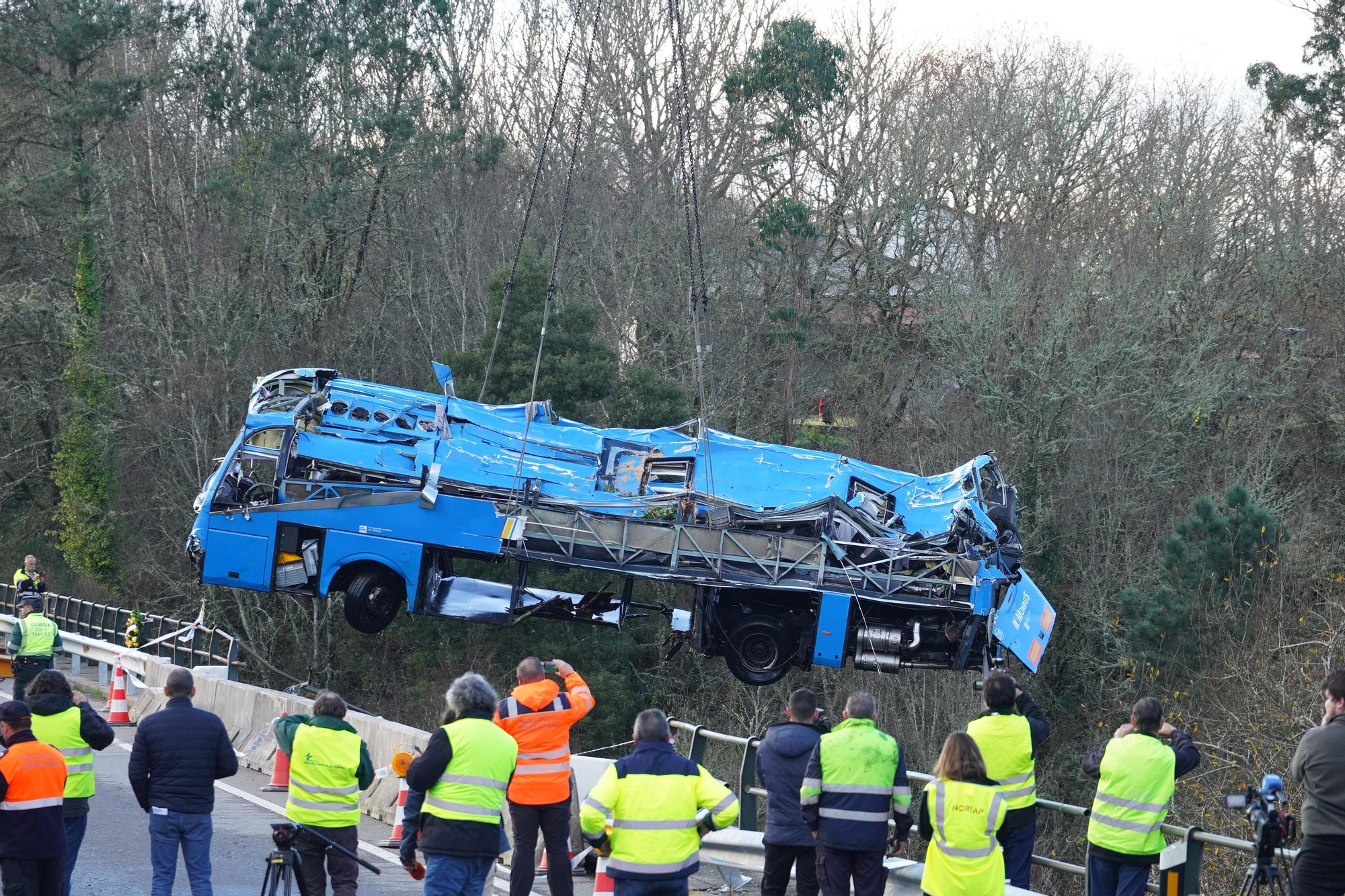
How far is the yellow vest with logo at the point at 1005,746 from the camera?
7.54 metres

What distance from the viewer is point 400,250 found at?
37219 mm

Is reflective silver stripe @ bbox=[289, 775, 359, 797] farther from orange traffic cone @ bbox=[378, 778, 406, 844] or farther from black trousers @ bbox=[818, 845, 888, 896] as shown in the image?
orange traffic cone @ bbox=[378, 778, 406, 844]

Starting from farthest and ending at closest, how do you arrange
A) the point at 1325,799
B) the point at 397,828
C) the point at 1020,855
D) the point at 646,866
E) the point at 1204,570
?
the point at 1204,570, the point at 397,828, the point at 1020,855, the point at 1325,799, the point at 646,866

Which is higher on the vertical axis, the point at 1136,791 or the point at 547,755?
the point at 1136,791

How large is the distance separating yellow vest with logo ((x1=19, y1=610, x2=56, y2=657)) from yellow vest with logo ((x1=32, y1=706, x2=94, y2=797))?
5.95 metres

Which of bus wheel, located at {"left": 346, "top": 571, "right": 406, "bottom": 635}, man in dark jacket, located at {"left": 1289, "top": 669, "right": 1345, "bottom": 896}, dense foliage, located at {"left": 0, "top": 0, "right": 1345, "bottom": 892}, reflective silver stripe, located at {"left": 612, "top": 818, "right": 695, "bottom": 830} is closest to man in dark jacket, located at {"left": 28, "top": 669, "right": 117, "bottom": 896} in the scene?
reflective silver stripe, located at {"left": 612, "top": 818, "right": 695, "bottom": 830}

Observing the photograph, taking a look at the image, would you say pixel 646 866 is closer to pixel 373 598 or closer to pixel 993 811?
pixel 993 811

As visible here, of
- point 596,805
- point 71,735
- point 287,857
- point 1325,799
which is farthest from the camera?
point 71,735

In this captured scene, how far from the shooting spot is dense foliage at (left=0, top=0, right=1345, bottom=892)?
2880 centimetres

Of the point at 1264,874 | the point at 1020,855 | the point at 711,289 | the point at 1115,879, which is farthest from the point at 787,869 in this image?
the point at 711,289

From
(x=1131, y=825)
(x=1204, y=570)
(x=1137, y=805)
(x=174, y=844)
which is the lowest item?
(x=174, y=844)

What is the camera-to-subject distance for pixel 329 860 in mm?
7707

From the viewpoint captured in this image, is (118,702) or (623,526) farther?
(118,702)

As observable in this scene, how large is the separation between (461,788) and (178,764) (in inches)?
75.0
